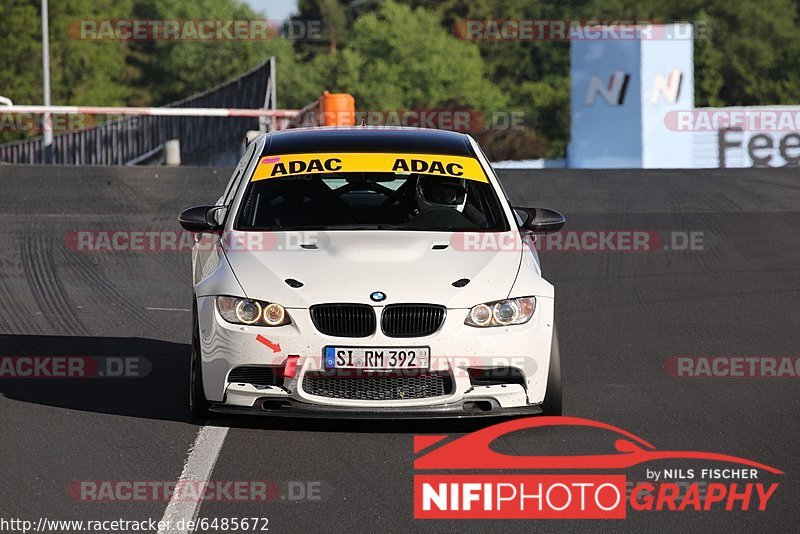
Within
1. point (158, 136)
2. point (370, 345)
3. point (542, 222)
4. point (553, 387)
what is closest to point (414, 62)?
point (158, 136)

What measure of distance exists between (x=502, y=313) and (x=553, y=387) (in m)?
0.51

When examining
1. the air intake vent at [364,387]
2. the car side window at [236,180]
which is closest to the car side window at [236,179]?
the car side window at [236,180]

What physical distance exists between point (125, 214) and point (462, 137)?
8873 mm

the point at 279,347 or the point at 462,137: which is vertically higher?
the point at 462,137

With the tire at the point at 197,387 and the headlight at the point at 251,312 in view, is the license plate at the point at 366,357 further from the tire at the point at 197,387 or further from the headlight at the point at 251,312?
the tire at the point at 197,387

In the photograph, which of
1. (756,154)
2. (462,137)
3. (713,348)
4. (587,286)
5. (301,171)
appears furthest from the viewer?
(756,154)

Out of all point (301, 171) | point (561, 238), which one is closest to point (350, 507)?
point (301, 171)

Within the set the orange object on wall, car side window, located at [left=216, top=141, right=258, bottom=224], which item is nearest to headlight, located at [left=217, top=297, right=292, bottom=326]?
car side window, located at [left=216, top=141, right=258, bottom=224]

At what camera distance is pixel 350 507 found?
20.8ft

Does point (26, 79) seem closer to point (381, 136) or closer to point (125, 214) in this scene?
point (125, 214)

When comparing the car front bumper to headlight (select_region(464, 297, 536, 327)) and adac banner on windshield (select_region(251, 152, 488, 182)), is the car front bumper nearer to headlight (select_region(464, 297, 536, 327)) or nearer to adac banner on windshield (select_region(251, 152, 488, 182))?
headlight (select_region(464, 297, 536, 327))

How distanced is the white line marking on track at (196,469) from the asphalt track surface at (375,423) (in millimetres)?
42

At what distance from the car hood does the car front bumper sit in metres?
0.13

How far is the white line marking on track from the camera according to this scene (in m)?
6.11
